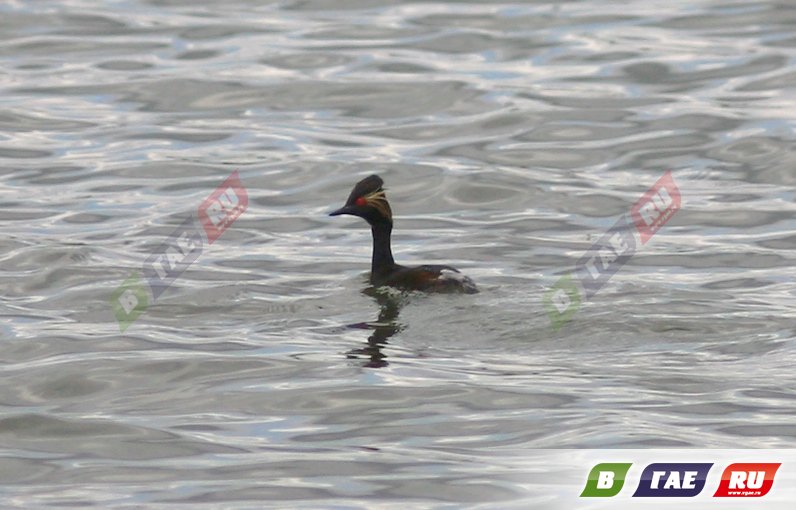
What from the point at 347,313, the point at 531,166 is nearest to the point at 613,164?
the point at 531,166

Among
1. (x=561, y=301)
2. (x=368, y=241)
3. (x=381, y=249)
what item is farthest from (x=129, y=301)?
(x=561, y=301)

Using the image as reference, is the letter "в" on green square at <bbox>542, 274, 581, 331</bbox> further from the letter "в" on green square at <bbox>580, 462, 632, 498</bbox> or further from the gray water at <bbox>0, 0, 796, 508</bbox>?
the letter "в" on green square at <bbox>580, 462, 632, 498</bbox>

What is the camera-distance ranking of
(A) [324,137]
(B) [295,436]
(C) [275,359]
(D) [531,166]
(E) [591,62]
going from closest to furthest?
(B) [295,436] → (C) [275,359] → (D) [531,166] → (A) [324,137] → (E) [591,62]

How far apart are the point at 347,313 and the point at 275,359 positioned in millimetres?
1412

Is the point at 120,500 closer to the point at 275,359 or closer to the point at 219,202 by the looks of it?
the point at 275,359

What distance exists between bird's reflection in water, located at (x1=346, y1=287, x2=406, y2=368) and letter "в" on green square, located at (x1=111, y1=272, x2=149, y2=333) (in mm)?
1762

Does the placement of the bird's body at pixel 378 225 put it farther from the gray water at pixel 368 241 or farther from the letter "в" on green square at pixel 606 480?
the letter "в" on green square at pixel 606 480

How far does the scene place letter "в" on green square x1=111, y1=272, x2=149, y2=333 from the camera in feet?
42.4

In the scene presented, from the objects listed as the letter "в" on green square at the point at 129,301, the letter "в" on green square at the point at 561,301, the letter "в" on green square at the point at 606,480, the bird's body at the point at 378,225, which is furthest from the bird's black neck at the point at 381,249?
the letter "в" on green square at the point at 606,480

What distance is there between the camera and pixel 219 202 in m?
17.6

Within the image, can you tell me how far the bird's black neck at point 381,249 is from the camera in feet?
45.1

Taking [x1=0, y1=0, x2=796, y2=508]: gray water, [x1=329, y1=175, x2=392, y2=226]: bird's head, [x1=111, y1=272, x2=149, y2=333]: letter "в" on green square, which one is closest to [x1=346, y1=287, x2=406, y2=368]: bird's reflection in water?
[x1=0, y1=0, x2=796, y2=508]: gray water

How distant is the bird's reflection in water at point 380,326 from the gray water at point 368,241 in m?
0.04

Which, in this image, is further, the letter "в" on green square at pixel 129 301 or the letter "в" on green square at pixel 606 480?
the letter "в" on green square at pixel 129 301
